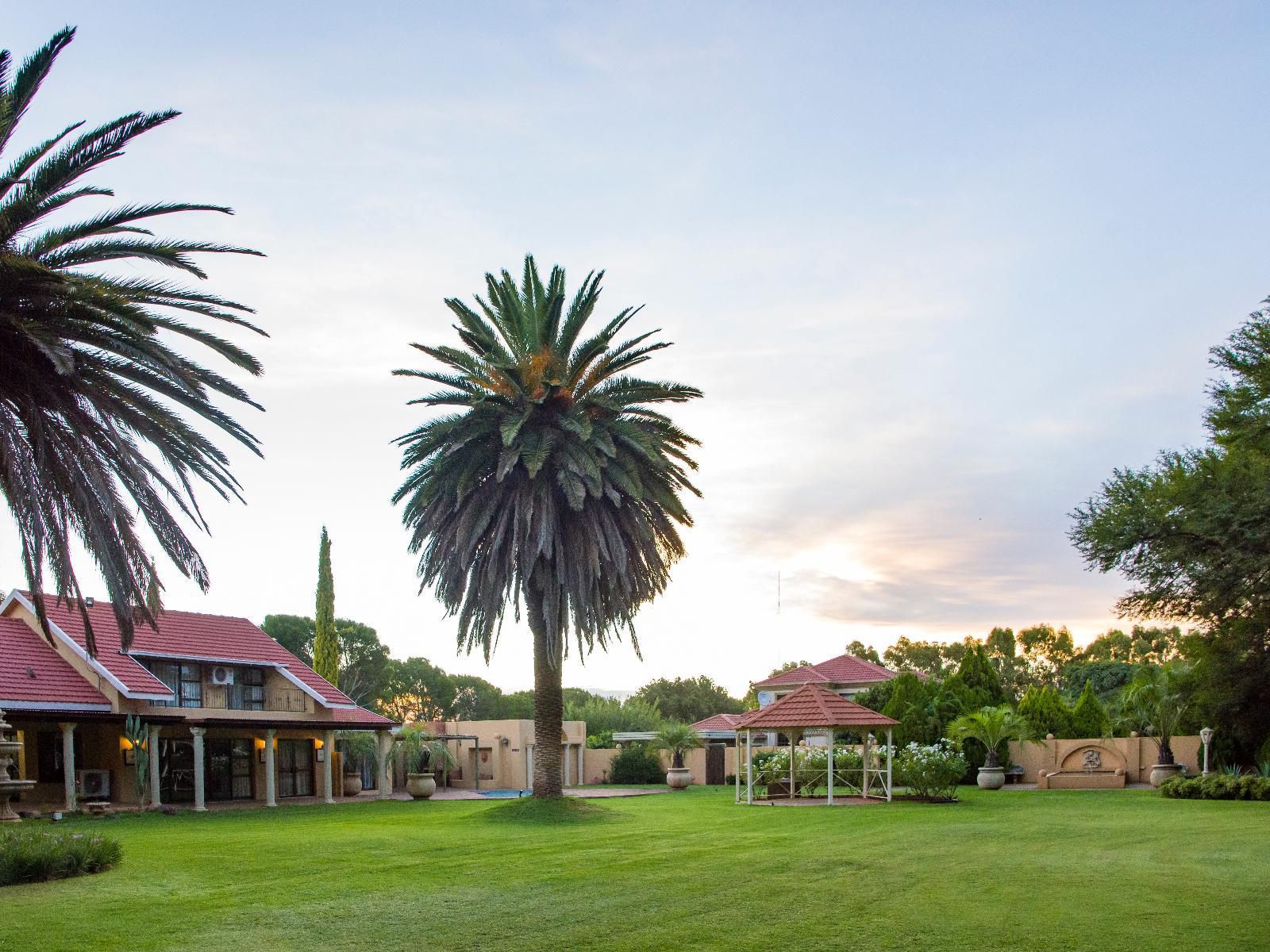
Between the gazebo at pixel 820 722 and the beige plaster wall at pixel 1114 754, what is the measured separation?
836cm

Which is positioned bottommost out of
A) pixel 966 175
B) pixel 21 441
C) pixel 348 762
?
pixel 348 762

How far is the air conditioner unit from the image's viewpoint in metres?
30.3

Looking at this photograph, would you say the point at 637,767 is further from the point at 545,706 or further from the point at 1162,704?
the point at 545,706

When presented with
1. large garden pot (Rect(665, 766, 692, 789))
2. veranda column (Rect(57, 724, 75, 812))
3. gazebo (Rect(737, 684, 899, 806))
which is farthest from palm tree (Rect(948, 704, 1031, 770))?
veranda column (Rect(57, 724, 75, 812))

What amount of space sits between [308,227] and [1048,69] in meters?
11.2

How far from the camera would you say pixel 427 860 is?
16266mm

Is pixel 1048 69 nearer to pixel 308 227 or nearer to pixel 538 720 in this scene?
pixel 308 227

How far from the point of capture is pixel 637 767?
4466cm

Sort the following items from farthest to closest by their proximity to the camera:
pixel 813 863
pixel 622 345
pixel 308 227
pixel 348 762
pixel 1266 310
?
pixel 348 762 → pixel 622 345 → pixel 1266 310 → pixel 308 227 → pixel 813 863

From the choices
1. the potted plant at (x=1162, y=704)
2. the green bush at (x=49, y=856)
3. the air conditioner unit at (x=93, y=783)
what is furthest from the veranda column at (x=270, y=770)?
the potted plant at (x=1162, y=704)

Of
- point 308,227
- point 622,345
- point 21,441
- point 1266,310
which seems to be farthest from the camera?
point 622,345

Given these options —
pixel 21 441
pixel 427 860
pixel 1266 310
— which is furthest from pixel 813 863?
pixel 1266 310

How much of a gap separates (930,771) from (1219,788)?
6541mm

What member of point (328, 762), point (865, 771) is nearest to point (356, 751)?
point (328, 762)
